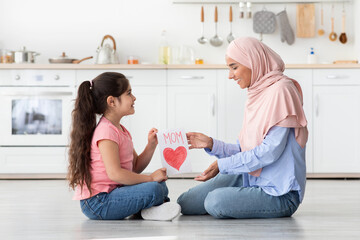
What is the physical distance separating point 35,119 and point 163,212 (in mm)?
2475

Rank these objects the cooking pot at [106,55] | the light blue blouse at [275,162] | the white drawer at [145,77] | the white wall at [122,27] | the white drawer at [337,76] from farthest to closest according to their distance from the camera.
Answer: the white wall at [122,27] < the cooking pot at [106,55] < the white drawer at [145,77] < the white drawer at [337,76] < the light blue blouse at [275,162]

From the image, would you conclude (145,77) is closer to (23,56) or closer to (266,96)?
(23,56)

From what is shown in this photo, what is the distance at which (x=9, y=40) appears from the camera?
5.29m

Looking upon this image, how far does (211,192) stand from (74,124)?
0.70 m

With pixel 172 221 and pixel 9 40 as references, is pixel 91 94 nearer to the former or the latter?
pixel 172 221

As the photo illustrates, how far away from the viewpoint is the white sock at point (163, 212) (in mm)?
2547

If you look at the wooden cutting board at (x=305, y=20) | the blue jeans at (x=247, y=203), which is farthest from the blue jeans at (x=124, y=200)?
the wooden cutting board at (x=305, y=20)

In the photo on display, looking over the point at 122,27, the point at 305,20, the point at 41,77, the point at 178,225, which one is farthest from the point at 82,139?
the point at 305,20

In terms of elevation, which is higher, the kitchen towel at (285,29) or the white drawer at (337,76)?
the kitchen towel at (285,29)

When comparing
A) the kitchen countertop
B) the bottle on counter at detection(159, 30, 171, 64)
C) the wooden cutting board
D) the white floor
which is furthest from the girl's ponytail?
the wooden cutting board

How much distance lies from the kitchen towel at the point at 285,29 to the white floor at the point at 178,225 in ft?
7.13

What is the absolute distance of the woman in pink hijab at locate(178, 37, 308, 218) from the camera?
2455 mm

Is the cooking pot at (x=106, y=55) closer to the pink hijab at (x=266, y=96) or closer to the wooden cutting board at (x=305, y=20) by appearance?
the wooden cutting board at (x=305, y=20)

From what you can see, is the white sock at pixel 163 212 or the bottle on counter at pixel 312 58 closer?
the white sock at pixel 163 212
